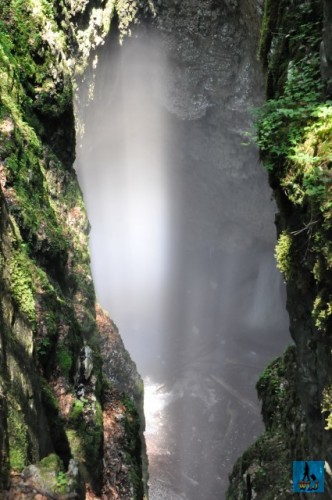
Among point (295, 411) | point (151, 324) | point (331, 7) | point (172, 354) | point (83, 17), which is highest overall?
point (83, 17)

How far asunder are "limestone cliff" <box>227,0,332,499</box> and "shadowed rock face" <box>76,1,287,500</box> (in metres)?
10.2

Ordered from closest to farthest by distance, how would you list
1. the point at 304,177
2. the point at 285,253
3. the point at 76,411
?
the point at 304,177, the point at 285,253, the point at 76,411

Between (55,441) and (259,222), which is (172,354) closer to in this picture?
(259,222)

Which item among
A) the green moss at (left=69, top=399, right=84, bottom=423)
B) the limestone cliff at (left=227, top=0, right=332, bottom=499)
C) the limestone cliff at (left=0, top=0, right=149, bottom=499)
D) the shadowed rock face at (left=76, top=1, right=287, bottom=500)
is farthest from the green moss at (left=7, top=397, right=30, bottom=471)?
Answer: the shadowed rock face at (left=76, top=1, right=287, bottom=500)

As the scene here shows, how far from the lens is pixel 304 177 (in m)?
4.91

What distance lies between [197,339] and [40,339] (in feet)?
75.6

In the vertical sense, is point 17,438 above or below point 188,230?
below

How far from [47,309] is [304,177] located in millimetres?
5102

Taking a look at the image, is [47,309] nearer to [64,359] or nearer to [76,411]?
[64,359]

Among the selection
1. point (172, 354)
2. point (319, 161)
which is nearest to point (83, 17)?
point (319, 161)

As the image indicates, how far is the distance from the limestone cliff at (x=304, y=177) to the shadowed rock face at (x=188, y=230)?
10232mm

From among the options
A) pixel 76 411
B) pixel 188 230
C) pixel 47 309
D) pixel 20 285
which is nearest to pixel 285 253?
pixel 20 285

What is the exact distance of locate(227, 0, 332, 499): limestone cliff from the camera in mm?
4805

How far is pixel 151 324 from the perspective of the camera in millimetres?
31672
